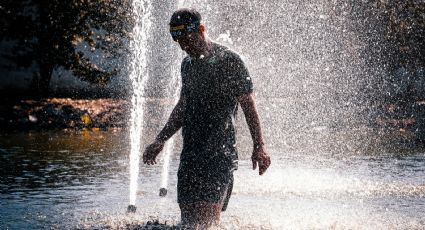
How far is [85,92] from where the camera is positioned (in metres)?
27.4

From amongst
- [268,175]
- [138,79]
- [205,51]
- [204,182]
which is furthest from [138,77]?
[204,182]

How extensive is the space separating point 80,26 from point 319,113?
9.66 m

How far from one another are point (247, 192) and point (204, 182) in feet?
9.18

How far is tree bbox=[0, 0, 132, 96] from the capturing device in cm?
2125

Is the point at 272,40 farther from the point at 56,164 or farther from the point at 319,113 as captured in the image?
the point at 56,164

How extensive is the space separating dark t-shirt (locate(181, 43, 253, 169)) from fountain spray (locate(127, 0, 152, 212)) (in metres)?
1.50

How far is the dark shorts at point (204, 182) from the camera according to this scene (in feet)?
14.6

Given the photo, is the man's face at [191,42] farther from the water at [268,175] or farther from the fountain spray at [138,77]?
the fountain spray at [138,77]

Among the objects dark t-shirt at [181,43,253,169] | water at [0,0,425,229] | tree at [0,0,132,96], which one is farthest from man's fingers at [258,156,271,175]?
tree at [0,0,132,96]

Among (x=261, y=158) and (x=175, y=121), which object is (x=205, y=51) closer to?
(x=175, y=121)

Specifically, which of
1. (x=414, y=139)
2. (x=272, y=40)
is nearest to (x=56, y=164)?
(x=414, y=139)

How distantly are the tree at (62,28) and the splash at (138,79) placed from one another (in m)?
0.89

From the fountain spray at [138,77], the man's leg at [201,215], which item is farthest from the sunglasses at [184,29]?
the fountain spray at [138,77]

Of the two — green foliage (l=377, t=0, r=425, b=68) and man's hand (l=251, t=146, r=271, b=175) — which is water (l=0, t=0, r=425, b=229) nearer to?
man's hand (l=251, t=146, r=271, b=175)
